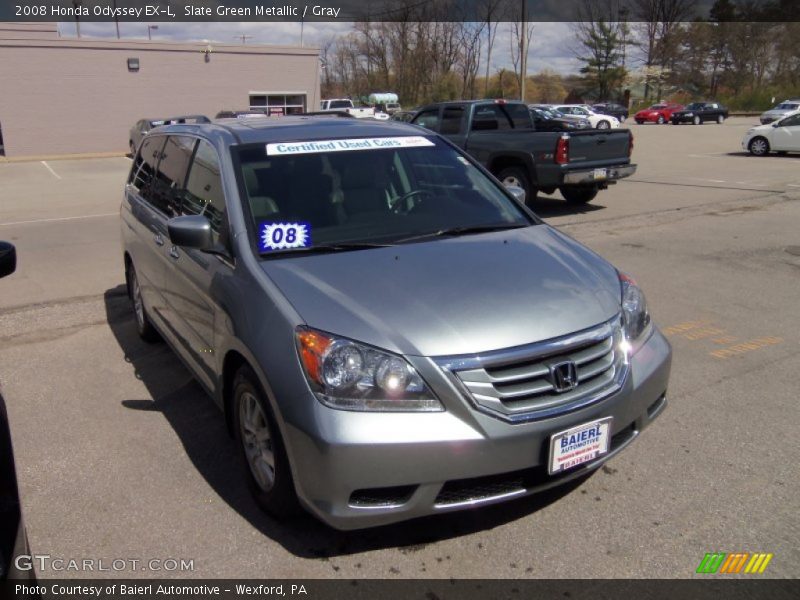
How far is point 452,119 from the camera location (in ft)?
41.8

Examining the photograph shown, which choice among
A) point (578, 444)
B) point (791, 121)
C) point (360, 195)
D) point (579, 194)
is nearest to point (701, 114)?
point (791, 121)

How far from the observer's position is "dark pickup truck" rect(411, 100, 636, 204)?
11133mm

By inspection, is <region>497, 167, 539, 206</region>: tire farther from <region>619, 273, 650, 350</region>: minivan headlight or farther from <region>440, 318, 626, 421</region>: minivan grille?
<region>440, 318, 626, 421</region>: minivan grille

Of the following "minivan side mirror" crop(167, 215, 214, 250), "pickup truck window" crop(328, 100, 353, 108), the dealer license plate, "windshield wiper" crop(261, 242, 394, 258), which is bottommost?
the dealer license plate

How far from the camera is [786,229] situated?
33.1ft

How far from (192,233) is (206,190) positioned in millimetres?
628

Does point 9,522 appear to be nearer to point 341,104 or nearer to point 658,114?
point 341,104

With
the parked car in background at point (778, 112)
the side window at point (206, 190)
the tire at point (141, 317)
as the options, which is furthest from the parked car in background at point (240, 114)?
the parked car in background at point (778, 112)

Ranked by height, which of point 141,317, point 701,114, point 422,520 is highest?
point 701,114

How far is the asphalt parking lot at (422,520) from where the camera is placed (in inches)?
116

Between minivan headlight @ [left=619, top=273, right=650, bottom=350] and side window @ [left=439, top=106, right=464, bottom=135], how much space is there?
31.3 feet

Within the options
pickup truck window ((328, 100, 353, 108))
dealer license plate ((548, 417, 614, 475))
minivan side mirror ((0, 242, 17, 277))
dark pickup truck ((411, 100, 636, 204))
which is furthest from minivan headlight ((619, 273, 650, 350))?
pickup truck window ((328, 100, 353, 108))

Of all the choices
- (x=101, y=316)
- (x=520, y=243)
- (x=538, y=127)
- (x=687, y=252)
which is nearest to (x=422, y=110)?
(x=538, y=127)

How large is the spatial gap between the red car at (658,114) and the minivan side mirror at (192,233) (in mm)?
54772
